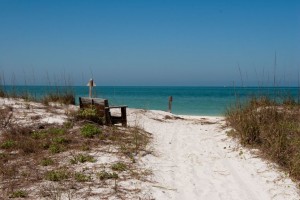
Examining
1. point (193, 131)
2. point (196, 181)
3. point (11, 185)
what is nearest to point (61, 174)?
point (11, 185)

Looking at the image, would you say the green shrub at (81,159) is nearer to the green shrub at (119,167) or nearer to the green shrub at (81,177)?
the green shrub at (119,167)

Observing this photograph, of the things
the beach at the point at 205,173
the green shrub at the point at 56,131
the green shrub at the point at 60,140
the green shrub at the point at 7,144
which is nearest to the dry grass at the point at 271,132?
the beach at the point at 205,173

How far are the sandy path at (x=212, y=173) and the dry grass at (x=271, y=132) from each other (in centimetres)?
25

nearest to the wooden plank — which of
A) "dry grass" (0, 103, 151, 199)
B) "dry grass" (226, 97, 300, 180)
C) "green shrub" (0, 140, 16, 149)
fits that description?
"dry grass" (0, 103, 151, 199)

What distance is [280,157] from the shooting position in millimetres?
5965

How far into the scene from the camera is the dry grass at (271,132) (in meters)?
5.84

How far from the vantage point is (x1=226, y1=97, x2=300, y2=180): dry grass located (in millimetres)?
5842

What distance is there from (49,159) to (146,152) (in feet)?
6.52

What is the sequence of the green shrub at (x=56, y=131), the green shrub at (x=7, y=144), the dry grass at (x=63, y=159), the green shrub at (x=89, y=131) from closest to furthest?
the dry grass at (x=63, y=159), the green shrub at (x=7, y=144), the green shrub at (x=89, y=131), the green shrub at (x=56, y=131)

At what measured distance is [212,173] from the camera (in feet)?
18.9

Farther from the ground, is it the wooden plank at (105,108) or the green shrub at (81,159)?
the wooden plank at (105,108)

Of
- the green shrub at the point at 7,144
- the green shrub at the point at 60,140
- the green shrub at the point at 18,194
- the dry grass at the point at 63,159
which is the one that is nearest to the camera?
the green shrub at the point at 18,194

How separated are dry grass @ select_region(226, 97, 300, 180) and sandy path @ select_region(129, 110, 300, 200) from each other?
0.25 m

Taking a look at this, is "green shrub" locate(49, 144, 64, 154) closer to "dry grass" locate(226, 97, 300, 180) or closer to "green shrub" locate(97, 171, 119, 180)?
"green shrub" locate(97, 171, 119, 180)
